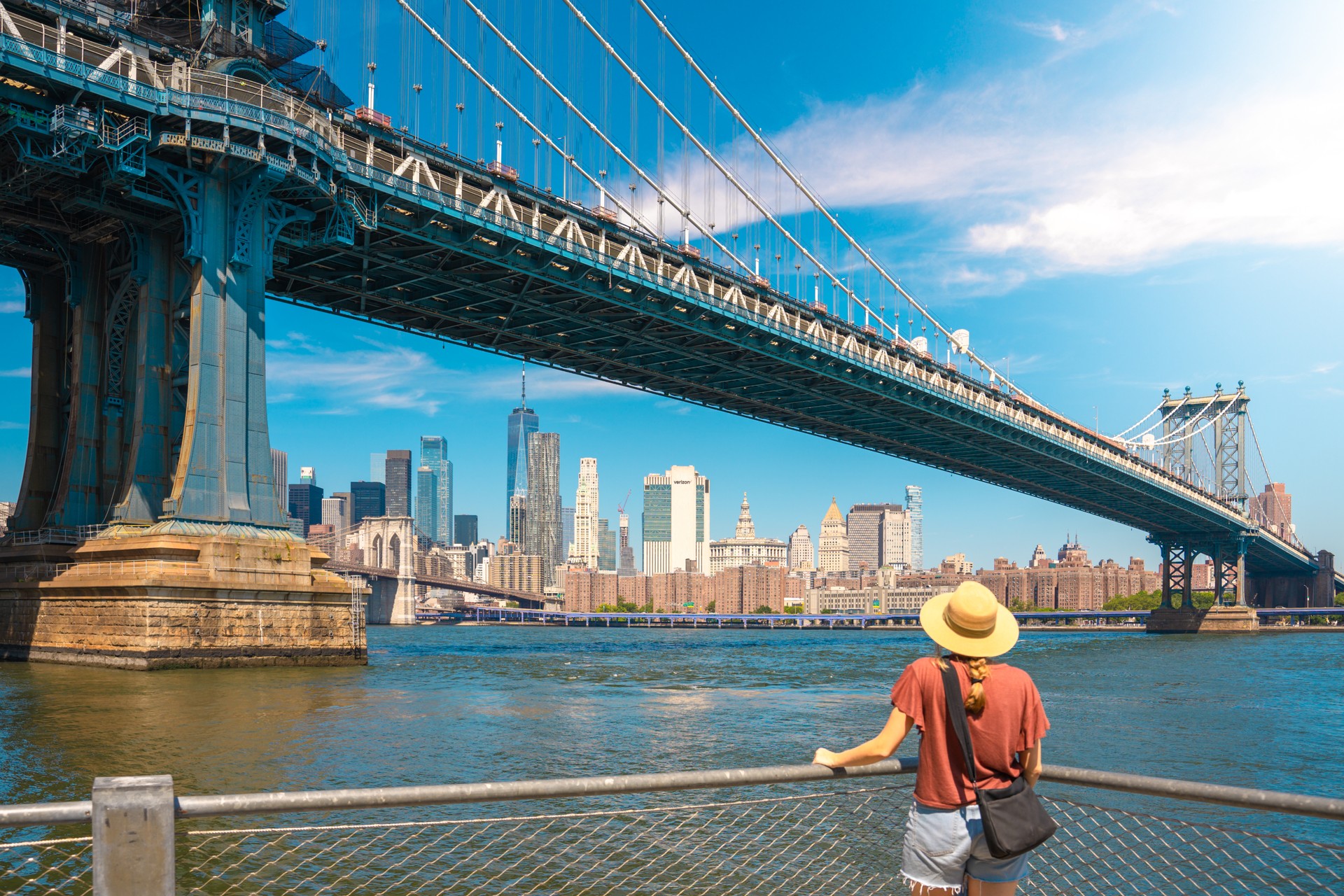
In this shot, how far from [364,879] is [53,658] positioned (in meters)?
24.8

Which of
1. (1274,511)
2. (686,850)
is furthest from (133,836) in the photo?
(1274,511)

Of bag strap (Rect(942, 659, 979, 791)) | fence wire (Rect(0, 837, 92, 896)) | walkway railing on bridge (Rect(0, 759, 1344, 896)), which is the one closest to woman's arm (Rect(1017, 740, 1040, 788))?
bag strap (Rect(942, 659, 979, 791))

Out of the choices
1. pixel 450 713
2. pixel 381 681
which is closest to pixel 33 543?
pixel 381 681

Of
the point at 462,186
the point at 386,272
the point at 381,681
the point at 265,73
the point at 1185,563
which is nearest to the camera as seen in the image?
the point at 381,681

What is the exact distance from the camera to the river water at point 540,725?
1411cm

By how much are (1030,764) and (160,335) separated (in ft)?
106

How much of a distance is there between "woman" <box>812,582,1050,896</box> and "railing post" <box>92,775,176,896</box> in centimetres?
250

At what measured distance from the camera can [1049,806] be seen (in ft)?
36.5

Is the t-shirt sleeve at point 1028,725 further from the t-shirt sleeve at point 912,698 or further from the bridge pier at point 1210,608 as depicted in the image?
the bridge pier at point 1210,608

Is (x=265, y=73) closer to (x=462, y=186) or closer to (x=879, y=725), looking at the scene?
(x=462, y=186)

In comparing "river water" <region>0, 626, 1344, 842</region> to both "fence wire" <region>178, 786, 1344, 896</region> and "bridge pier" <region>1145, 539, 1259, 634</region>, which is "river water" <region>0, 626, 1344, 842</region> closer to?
"fence wire" <region>178, 786, 1344, 896</region>

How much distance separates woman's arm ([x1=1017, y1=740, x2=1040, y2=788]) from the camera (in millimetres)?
4141

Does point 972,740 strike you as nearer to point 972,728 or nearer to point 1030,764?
point 972,728

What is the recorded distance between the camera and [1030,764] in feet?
13.6
